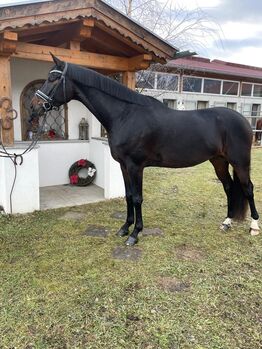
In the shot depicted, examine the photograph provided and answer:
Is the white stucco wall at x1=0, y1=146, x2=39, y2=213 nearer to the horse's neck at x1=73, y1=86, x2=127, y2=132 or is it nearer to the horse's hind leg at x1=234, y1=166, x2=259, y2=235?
the horse's neck at x1=73, y1=86, x2=127, y2=132

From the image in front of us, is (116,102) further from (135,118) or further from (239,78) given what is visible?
(239,78)

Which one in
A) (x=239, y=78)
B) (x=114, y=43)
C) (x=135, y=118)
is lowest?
(x=135, y=118)

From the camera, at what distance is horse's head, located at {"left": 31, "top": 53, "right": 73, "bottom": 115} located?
279cm

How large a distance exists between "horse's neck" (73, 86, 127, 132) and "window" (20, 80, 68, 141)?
7.38 feet

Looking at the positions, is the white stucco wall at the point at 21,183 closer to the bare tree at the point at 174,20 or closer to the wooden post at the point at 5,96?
the wooden post at the point at 5,96

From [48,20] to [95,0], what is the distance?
64 centimetres

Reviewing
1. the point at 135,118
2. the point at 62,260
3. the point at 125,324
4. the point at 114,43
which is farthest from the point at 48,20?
the point at 125,324

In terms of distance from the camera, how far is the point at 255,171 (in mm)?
7391

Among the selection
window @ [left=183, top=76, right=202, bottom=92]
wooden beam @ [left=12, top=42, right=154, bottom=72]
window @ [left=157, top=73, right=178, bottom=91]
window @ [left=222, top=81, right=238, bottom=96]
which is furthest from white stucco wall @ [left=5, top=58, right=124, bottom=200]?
window @ [left=222, top=81, right=238, bottom=96]

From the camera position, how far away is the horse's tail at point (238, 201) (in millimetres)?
3414

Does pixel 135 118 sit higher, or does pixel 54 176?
pixel 135 118

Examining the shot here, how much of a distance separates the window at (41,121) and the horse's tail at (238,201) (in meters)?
3.35

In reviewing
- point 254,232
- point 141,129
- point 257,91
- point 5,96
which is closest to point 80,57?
point 5,96

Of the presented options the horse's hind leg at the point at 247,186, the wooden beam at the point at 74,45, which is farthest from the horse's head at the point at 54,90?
the horse's hind leg at the point at 247,186
